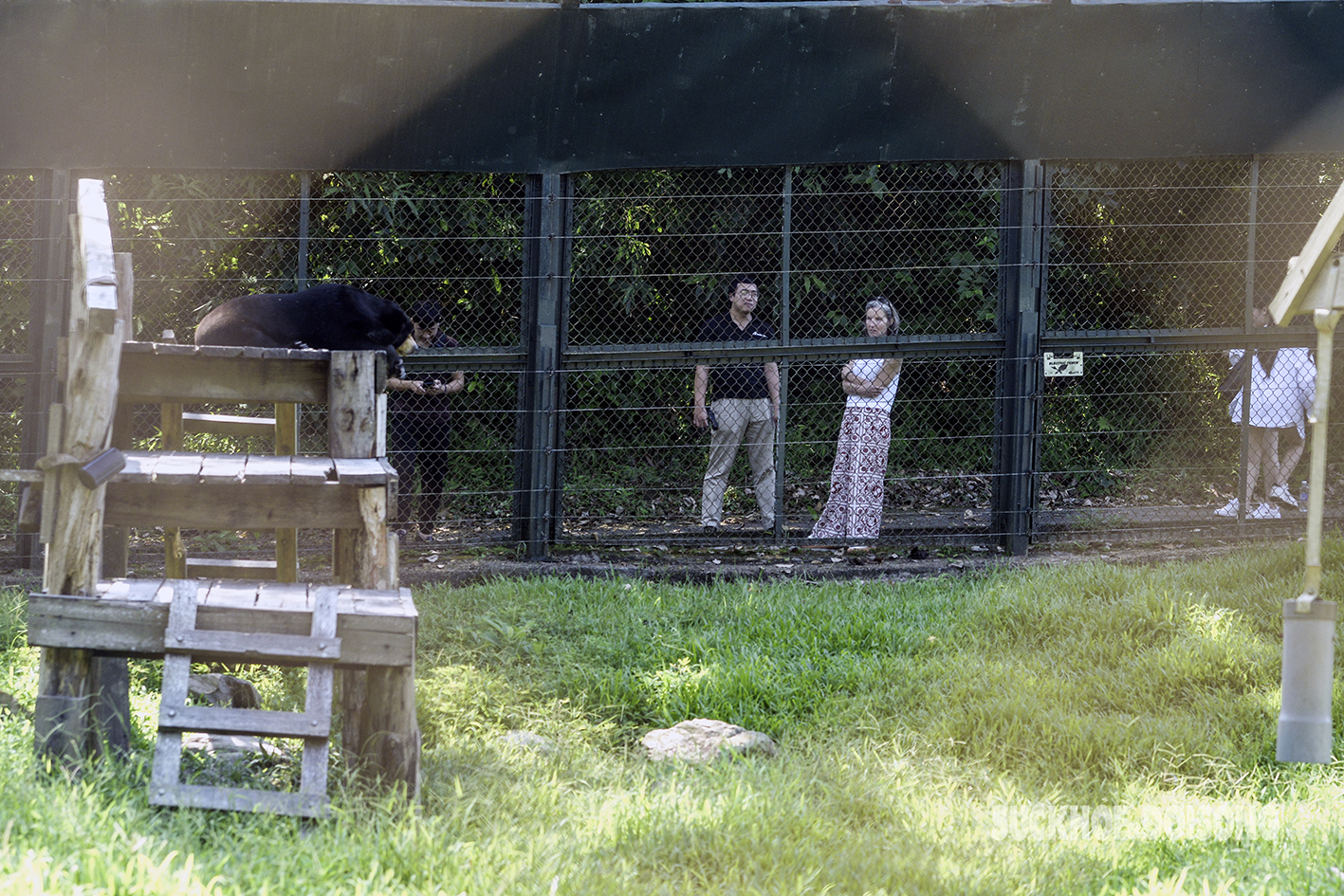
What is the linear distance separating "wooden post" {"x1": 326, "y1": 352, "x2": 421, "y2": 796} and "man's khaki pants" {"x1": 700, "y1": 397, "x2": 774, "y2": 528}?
3890 mm

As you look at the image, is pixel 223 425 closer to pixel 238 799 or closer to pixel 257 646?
pixel 257 646

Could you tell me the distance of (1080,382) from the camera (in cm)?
1128

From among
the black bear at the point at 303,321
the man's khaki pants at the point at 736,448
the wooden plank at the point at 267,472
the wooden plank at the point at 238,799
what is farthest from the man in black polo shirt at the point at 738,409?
the wooden plank at the point at 238,799

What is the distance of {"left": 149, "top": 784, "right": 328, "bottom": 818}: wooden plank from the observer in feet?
10.7

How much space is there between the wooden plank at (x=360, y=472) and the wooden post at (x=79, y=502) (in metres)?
0.71

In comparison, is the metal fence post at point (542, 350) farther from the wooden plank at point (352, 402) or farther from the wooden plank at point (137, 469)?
the wooden plank at point (137, 469)

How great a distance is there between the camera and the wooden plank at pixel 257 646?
343cm

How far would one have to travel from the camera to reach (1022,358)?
7.80m

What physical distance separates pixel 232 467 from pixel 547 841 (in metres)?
1.62

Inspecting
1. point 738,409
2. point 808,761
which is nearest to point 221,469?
point 808,761

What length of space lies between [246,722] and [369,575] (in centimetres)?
80

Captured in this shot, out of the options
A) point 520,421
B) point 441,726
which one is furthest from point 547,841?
point 520,421

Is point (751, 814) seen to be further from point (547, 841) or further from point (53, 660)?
point (53, 660)

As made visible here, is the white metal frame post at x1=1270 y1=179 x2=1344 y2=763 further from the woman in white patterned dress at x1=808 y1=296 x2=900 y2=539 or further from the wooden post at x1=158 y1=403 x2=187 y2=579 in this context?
the woman in white patterned dress at x1=808 y1=296 x2=900 y2=539
